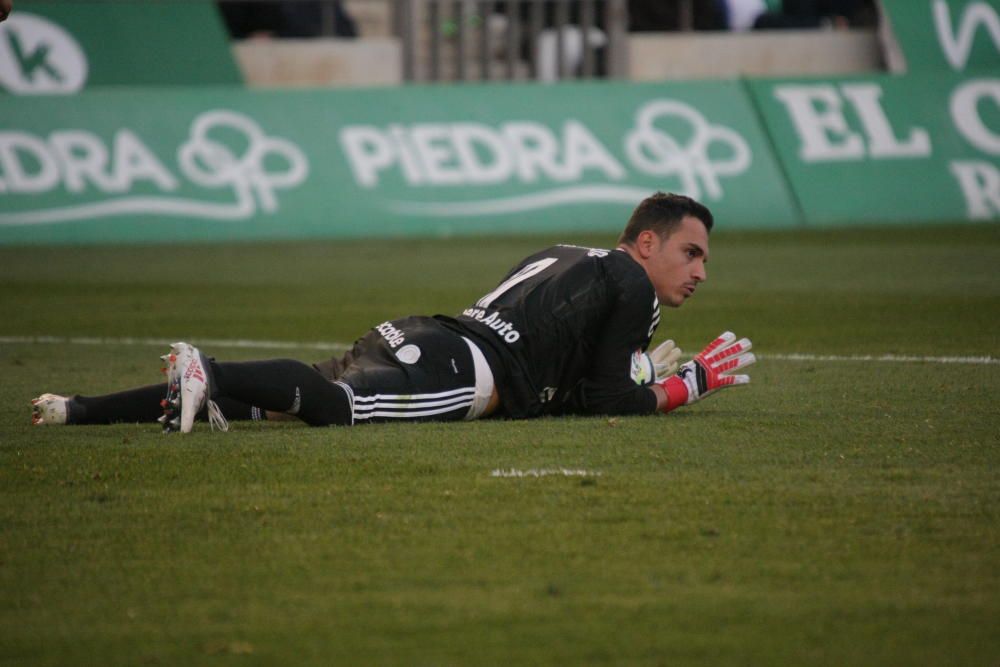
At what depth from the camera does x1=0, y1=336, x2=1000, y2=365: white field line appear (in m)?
9.23

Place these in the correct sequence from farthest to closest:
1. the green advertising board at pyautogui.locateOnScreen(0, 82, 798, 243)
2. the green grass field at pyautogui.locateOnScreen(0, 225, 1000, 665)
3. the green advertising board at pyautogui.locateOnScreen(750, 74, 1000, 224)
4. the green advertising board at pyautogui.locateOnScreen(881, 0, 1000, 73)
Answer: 1. the green advertising board at pyautogui.locateOnScreen(881, 0, 1000, 73)
2. the green advertising board at pyautogui.locateOnScreen(750, 74, 1000, 224)
3. the green advertising board at pyautogui.locateOnScreen(0, 82, 798, 243)
4. the green grass field at pyautogui.locateOnScreen(0, 225, 1000, 665)

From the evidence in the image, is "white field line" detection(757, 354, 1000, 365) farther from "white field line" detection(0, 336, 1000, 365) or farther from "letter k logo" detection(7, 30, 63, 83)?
"letter k logo" detection(7, 30, 63, 83)

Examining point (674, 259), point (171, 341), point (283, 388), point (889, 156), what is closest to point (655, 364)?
point (674, 259)

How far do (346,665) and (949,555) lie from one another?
1.77m

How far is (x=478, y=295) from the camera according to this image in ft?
44.0

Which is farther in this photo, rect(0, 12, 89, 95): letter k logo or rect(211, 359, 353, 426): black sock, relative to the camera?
rect(0, 12, 89, 95): letter k logo

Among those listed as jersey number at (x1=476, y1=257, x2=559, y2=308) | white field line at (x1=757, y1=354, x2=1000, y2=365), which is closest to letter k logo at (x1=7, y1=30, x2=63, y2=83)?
white field line at (x1=757, y1=354, x2=1000, y2=365)

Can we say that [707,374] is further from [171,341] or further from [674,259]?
[171,341]

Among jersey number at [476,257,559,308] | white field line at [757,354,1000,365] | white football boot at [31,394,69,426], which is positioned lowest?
white field line at [757,354,1000,365]

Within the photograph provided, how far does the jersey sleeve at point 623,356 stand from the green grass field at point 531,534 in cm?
13

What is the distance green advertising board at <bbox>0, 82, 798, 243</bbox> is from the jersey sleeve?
13686mm

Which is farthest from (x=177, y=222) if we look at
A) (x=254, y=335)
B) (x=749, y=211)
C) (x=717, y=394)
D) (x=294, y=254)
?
(x=717, y=394)

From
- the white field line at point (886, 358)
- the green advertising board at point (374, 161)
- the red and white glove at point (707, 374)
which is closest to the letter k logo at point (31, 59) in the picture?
the green advertising board at point (374, 161)

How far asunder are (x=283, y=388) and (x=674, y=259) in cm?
175
